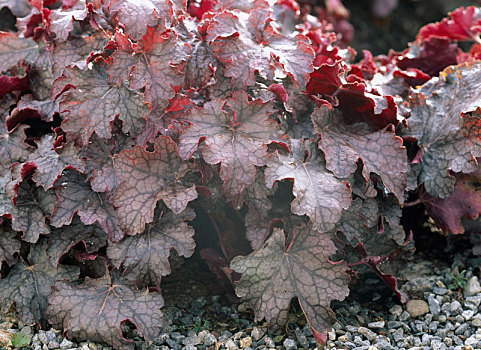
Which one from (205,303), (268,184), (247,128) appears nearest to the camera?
(268,184)

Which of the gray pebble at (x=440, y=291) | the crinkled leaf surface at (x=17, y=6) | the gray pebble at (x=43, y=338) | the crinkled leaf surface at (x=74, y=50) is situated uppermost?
the crinkled leaf surface at (x=74, y=50)

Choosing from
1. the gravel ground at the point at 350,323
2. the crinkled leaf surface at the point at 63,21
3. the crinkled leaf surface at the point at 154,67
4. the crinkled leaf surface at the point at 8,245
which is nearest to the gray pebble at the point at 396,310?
the gravel ground at the point at 350,323

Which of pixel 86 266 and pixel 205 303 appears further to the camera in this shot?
pixel 205 303

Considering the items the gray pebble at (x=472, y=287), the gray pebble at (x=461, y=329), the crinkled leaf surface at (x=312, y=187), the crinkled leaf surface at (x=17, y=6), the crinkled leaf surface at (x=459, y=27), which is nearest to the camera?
the crinkled leaf surface at (x=312, y=187)

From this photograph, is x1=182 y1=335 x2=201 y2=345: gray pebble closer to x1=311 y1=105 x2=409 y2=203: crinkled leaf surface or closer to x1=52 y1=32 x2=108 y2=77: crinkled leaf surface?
x1=311 y1=105 x2=409 y2=203: crinkled leaf surface

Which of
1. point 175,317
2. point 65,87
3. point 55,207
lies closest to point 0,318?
point 55,207

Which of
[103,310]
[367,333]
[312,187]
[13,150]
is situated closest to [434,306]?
[367,333]

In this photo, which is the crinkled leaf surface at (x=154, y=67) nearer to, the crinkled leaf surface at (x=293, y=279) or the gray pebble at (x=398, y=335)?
the crinkled leaf surface at (x=293, y=279)

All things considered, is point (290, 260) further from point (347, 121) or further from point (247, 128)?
point (347, 121)
